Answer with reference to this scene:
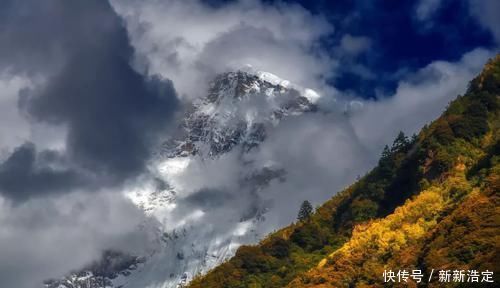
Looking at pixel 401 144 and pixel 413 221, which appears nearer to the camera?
pixel 413 221

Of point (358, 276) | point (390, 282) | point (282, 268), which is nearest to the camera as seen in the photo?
point (390, 282)

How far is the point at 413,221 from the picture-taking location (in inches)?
4058

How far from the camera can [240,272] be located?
138m

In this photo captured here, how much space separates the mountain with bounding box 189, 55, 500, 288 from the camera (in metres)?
78.0

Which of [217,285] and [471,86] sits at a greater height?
[471,86]

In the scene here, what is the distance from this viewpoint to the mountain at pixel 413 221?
78000mm

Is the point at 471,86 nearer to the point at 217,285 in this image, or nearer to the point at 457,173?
the point at 457,173

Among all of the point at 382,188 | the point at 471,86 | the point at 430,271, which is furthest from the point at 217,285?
the point at 430,271

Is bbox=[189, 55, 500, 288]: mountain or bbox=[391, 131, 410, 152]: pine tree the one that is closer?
bbox=[189, 55, 500, 288]: mountain

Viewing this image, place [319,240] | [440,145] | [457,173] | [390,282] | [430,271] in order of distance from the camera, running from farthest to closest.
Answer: [319,240] < [440,145] < [457,173] < [390,282] < [430,271]

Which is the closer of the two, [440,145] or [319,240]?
[440,145]

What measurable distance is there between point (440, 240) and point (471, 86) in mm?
65116

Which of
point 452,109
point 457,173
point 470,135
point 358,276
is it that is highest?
point 452,109

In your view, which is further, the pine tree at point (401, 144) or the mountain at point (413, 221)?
the pine tree at point (401, 144)
